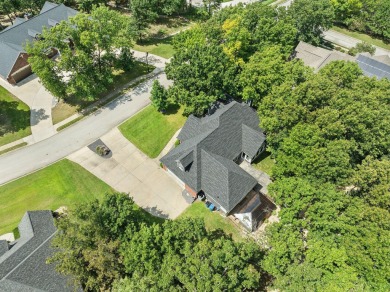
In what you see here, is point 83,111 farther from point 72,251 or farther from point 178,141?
point 72,251

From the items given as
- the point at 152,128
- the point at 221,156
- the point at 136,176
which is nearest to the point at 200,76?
the point at 152,128

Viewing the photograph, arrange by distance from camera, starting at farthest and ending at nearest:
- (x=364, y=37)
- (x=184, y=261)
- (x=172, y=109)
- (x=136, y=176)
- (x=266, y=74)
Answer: (x=364, y=37) < (x=172, y=109) < (x=266, y=74) < (x=136, y=176) < (x=184, y=261)

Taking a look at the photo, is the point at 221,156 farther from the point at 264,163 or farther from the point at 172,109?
the point at 172,109

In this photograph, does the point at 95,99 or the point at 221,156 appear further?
the point at 95,99

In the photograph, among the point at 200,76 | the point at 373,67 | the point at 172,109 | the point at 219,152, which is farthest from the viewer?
the point at 373,67

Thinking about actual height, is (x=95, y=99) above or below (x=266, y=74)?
below

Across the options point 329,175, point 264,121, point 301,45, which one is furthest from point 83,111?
point 301,45

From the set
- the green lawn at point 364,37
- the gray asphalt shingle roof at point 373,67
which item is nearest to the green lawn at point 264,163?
the gray asphalt shingle roof at point 373,67

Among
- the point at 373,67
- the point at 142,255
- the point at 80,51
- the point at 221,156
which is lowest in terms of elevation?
the point at 221,156

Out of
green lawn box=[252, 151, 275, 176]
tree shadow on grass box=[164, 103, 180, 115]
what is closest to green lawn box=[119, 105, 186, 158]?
tree shadow on grass box=[164, 103, 180, 115]
